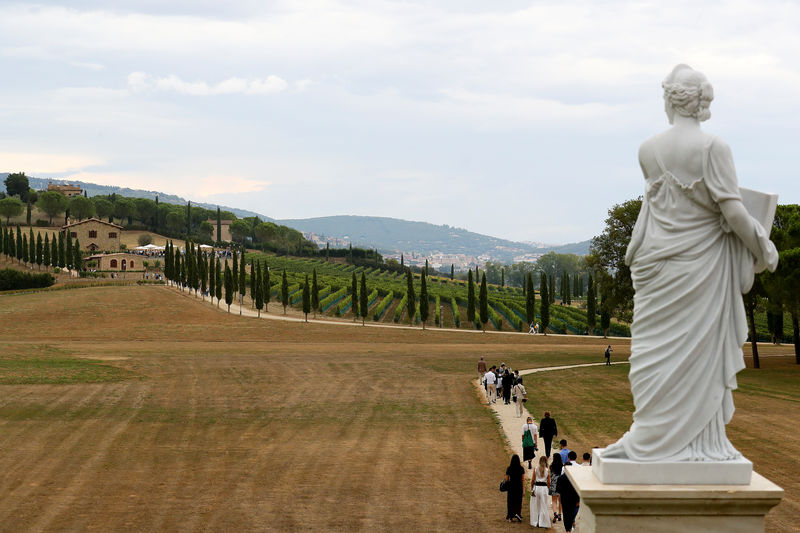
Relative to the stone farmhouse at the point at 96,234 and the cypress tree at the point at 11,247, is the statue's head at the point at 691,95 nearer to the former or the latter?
the cypress tree at the point at 11,247

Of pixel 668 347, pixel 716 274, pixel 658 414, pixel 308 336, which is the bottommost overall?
pixel 308 336

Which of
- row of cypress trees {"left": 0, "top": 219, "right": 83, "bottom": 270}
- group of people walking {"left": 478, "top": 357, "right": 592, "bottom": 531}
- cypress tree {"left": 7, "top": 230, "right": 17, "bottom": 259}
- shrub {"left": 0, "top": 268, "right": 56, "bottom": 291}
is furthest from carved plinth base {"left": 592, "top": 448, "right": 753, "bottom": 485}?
cypress tree {"left": 7, "top": 230, "right": 17, "bottom": 259}

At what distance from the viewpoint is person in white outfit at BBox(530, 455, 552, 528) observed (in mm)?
12953

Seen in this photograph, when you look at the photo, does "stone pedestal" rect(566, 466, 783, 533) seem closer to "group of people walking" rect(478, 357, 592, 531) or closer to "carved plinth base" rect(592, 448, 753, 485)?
"carved plinth base" rect(592, 448, 753, 485)

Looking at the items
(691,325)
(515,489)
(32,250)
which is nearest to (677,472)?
(691,325)

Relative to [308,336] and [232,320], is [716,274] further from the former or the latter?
[232,320]

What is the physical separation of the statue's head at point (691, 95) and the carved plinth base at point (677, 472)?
2630mm

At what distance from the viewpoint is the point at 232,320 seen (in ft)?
216

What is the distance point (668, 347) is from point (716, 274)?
2.18ft

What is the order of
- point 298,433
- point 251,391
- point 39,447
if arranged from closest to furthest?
point 39,447
point 298,433
point 251,391

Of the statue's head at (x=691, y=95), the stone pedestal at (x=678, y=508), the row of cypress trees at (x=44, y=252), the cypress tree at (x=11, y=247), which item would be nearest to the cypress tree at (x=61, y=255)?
the row of cypress trees at (x=44, y=252)

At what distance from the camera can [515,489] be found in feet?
43.8

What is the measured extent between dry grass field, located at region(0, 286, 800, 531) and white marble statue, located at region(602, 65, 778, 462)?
Result: 8.12 m

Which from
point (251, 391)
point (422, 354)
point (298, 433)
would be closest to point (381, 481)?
point (298, 433)
